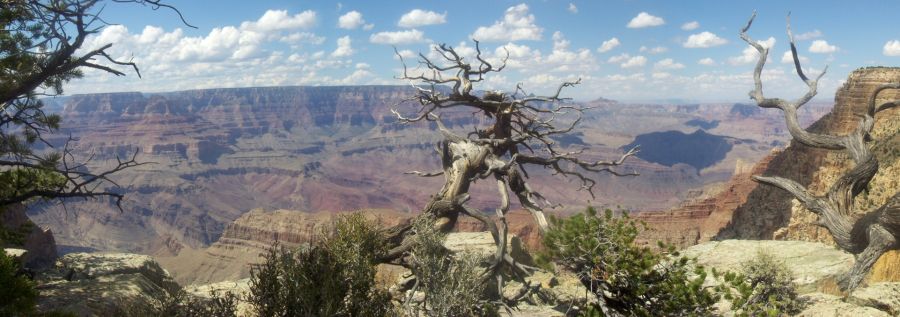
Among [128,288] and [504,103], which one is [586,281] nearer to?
[504,103]

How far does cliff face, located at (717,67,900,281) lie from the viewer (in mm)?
34906

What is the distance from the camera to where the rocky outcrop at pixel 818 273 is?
8.34 m

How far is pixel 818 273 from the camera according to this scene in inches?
479

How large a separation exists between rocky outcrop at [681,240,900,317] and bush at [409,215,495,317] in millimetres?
3125

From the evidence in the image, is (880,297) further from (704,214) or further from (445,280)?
(704,214)

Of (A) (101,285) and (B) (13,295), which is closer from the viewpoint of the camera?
(B) (13,295)

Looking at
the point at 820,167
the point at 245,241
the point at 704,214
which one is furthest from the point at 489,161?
the point at 245,241

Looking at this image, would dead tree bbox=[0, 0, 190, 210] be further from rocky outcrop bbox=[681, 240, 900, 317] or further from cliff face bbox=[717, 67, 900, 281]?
cliff face bbox=[717, 67, 900, 281]

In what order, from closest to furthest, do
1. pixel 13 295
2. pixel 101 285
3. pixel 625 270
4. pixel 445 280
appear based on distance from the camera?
pixel 13 295
pixel 625 270
pixel 445 280
pixel 101 285

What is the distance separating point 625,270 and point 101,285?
980 centimetres

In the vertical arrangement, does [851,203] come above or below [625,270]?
above

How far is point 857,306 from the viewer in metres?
8.38

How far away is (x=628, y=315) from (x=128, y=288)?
930 cm

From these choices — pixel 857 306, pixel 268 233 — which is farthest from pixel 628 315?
pixel 268 233
